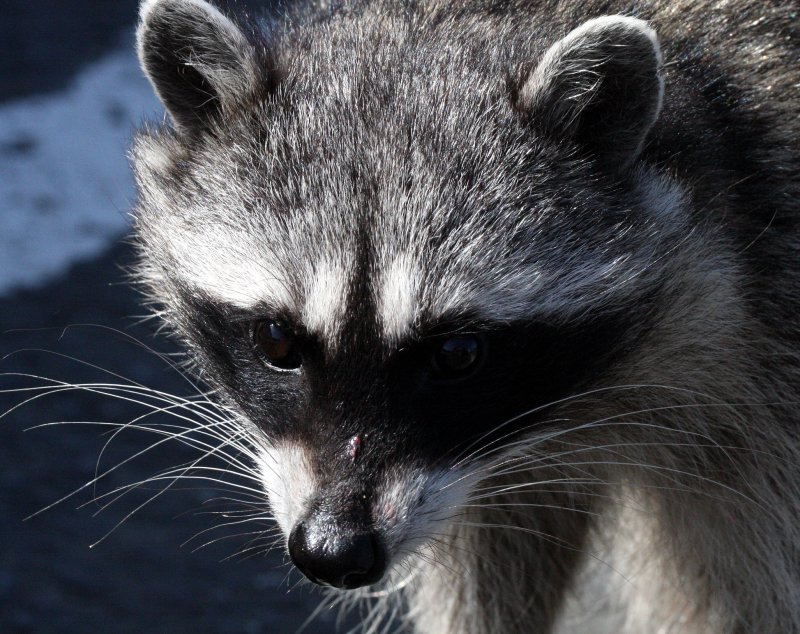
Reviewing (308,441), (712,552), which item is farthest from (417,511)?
(712,552)

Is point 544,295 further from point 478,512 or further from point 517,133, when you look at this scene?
point 478,512

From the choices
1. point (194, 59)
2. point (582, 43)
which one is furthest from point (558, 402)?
point (194, 59)

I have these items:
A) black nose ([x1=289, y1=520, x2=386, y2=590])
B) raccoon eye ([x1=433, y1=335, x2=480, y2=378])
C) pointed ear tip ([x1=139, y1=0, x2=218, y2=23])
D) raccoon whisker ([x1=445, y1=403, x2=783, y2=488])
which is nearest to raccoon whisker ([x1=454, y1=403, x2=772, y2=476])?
raccoon whisker ([x1=445, y1=403, x2=783, y2=488])

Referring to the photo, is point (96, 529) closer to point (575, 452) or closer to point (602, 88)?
point (575, 452)

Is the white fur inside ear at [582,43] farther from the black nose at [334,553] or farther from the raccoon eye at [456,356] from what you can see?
the black nose at [334,553]

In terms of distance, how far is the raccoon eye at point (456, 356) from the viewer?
232 centimetres

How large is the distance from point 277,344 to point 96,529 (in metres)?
2.41

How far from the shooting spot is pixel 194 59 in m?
2.64

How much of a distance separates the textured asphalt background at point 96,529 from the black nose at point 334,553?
5.29ft

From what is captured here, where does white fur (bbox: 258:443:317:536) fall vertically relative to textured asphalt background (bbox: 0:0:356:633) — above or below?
above

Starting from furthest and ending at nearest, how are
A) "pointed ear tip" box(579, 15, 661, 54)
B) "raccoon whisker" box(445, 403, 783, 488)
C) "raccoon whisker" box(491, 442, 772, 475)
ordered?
1. "raccoon whisker" box(491, 442, 772, 475)
2. "raccoon whisker" box(445, 403, 783, 488)
3. "pointed ear tip" box(579, 15, 661, 54)

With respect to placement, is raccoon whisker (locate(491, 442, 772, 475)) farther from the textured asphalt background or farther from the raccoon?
the textured asphalt background

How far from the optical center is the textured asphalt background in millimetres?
Answer: 4309

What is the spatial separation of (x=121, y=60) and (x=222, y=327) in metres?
4.38
